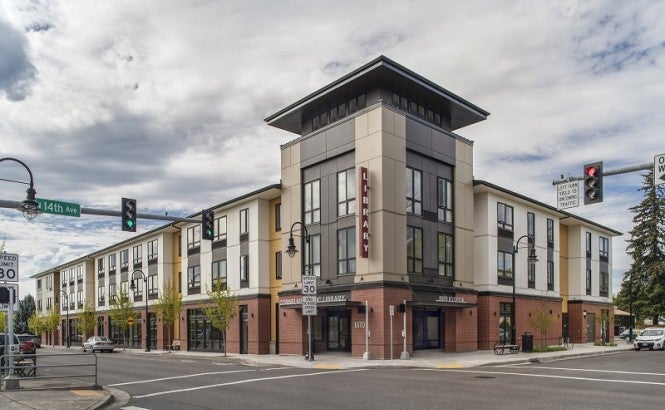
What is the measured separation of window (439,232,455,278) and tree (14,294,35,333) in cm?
10964

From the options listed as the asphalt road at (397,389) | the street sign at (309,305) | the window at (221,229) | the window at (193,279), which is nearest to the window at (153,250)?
the window at (193,279)

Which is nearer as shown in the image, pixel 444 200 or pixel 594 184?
pixel 594 184

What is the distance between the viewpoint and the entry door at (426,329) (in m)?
35.8

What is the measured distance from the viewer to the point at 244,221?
4275cm

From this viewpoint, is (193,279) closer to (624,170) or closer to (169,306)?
(169,306)

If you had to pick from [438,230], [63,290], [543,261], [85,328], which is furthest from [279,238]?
[63,290]

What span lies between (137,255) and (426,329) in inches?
1382

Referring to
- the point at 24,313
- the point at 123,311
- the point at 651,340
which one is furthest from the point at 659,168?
the point at 24,313

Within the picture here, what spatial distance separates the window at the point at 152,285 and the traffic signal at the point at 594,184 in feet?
150

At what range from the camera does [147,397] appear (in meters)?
16.9

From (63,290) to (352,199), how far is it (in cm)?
6632

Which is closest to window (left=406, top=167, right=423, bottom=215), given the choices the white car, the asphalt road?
the asphalt road

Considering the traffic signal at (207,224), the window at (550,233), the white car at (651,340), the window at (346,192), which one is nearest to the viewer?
the traffic signal at (207,224)

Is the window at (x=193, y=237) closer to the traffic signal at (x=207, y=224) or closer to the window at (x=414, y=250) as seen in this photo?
the window at (x=414, y=250)
